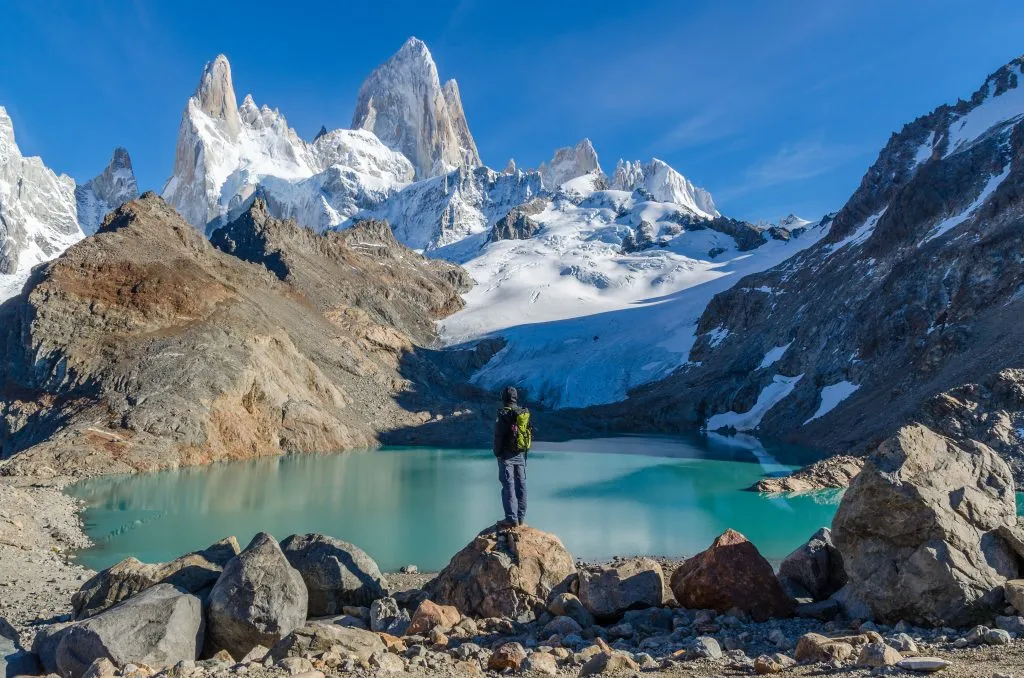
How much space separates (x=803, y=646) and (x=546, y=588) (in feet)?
11.6

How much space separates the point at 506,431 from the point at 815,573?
4.53 m

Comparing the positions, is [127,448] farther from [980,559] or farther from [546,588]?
[980,559]

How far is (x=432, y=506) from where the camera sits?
22.6 metres

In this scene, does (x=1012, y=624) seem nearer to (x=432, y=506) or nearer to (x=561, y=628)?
(x=561, y=628)

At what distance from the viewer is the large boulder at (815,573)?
959 centimetres

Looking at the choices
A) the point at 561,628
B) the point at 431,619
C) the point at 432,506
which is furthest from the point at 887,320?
the point at 431,619

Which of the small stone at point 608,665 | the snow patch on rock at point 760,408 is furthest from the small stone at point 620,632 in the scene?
the snow patch on rock at point 760,408

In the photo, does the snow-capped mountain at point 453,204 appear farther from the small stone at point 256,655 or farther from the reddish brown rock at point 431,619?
the small stone at point 256,655

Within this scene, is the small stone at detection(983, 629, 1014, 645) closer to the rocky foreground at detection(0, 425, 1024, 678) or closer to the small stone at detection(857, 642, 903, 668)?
the rocky foreground at detection(0, 425, 1024, 678)

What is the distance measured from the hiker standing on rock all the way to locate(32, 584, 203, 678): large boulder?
395 centimetres

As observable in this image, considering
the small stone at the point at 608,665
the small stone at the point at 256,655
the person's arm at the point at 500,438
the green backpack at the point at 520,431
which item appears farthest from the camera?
the person's arm at the point at 500,438

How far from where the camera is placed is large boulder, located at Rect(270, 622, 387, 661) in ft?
21.9

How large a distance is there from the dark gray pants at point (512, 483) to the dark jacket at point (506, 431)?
0.11m

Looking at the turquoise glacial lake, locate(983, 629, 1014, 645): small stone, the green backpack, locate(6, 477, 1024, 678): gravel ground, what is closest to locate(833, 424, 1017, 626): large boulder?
locate(6, 477, 1024, 678): gravel ground
